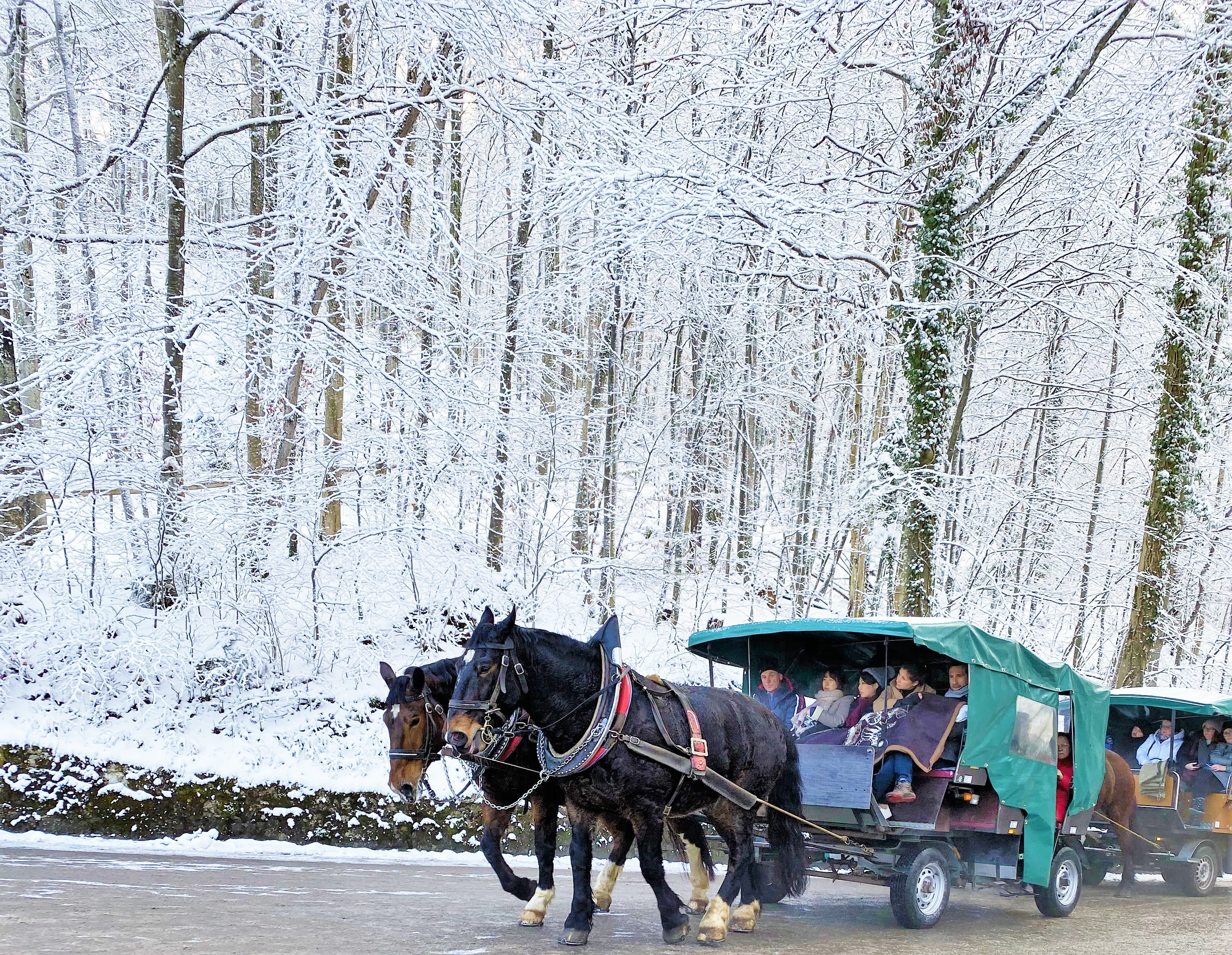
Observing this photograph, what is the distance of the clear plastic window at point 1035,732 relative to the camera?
835cm

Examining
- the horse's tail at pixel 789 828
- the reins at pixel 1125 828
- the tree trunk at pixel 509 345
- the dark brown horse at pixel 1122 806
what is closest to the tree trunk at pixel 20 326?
the tree trunk at pixel 509 345

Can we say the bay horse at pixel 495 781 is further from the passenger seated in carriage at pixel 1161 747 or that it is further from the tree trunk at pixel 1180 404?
the tree trunk at pixel 1180 404

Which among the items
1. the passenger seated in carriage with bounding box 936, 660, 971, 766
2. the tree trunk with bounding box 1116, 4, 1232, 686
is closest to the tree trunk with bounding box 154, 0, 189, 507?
the passenger seated in carriage with bounding box 936, 660, 971, 766

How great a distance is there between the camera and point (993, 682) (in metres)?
8.09

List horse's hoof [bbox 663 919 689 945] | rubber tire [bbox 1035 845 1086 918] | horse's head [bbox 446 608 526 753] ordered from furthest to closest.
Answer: rubber tire [bbox 1035 845 1086 918] < horse's hoof [bbox 663 919 689 945] < horse's head [bbox 446 608 526 753]

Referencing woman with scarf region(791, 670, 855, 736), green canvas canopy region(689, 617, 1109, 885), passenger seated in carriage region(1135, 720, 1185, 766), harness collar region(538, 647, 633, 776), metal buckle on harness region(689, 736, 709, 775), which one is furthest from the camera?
passenger seated in carriage region(1135, 720, 1185, 766)

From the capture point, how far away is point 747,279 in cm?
1425

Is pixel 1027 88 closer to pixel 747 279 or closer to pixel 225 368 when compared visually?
pixel 747 279

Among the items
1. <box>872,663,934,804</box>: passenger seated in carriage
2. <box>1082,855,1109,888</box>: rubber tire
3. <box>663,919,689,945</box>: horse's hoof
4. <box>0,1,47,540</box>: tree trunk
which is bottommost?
<box>1082,855,1109,888</box>: rubber tire

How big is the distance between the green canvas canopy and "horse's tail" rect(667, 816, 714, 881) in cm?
159

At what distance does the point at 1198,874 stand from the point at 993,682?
4909mm

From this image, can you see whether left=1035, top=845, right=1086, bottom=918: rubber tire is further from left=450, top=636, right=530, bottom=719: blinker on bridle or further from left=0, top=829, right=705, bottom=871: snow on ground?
left=450, top=636, right=530, bottom=719: blinker on bridle

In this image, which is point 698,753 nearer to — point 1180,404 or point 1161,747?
point 1161,747

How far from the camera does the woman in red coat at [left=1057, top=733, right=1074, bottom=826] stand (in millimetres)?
9148
